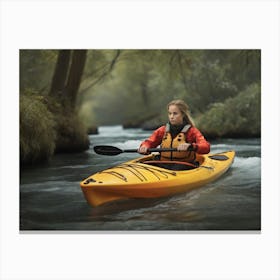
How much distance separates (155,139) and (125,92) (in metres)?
0.62

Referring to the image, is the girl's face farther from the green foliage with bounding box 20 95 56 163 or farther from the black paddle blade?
the green foliage with bounding box 20 95 56 163

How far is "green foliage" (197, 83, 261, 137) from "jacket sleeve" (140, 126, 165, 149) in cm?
33

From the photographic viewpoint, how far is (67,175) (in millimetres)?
4336

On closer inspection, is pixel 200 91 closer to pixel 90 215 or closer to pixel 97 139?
pixel 97 139

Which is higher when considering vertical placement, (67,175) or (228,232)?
(67,175)

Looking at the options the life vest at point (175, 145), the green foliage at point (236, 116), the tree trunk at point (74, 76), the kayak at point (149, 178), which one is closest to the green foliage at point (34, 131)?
the tree trunk at point (74, 76)

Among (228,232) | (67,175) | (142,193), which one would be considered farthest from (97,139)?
(228,232)

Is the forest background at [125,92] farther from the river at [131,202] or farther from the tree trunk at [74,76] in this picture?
the river at [131,202]

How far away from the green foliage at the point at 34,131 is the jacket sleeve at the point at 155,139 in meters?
0.84

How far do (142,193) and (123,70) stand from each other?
1.19 meters

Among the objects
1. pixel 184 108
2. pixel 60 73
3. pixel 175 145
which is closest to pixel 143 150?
pixel 175 145

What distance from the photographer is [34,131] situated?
14.3ft

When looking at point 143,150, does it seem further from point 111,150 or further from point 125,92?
point 125,92

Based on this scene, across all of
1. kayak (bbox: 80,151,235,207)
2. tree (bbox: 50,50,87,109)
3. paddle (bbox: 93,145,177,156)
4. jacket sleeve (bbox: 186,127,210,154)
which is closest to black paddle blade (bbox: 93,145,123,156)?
paddle (bbox: 93,145,177,156)
